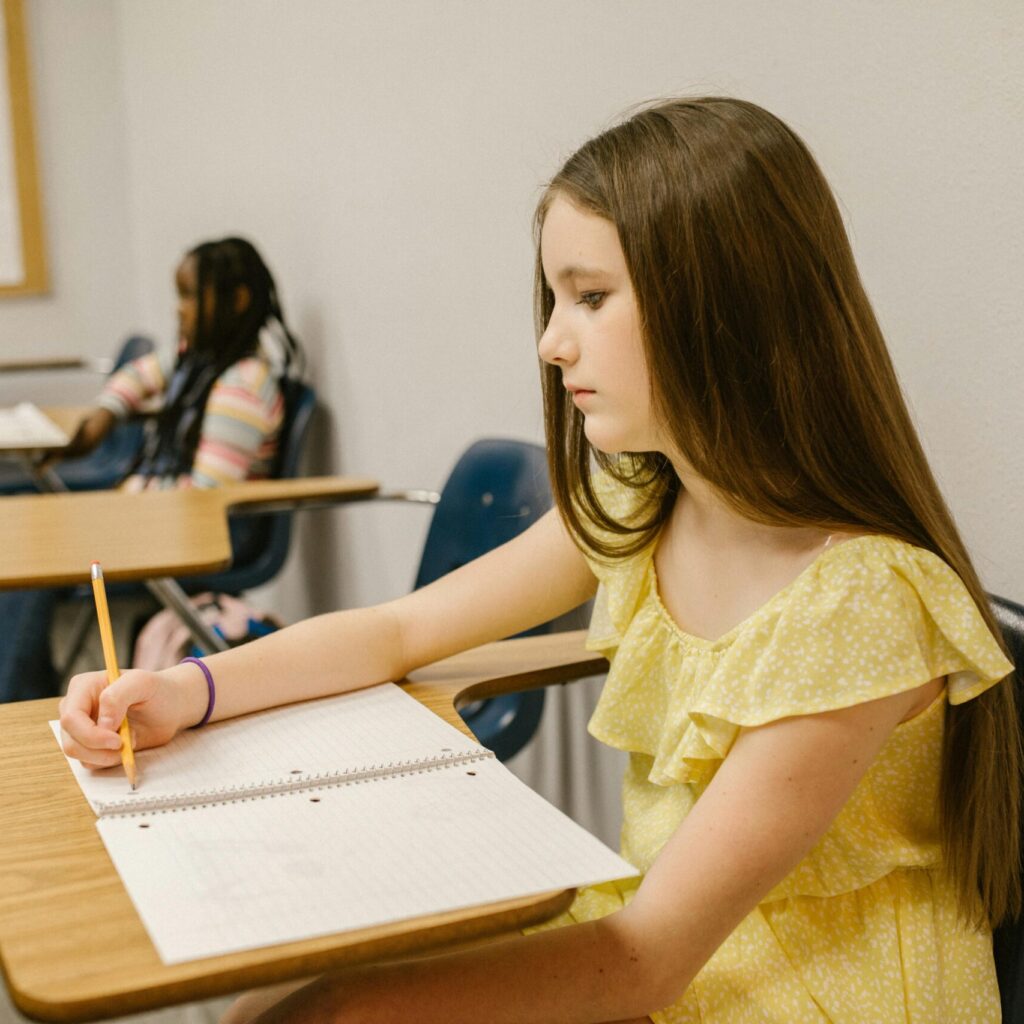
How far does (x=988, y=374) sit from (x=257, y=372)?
5.97 ft

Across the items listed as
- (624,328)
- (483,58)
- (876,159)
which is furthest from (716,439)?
(483,58)

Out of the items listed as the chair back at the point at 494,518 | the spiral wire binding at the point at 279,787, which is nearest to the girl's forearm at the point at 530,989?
the spiral wire binding at the point at 279,787

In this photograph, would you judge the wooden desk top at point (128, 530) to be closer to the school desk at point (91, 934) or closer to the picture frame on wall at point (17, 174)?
the school desk at point (91, 934)

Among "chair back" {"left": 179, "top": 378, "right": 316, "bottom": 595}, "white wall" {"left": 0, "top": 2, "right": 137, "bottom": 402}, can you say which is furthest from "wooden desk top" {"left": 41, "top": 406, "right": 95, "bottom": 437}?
"white wall" {"left": 0, "top": 2, "right": 137, "bottom": 402}

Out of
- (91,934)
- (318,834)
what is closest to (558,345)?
(318,834)

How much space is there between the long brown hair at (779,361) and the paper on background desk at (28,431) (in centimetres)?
207

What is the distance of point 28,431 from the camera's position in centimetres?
294

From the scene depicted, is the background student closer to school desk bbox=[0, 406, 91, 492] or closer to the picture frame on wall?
school desk bbox=[0, 406, 91, 492]

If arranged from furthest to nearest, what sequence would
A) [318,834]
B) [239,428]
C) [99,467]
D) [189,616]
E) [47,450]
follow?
[99,467] < [47,450] < [239,428] < [189,616] < [318,834]

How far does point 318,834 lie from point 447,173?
1.63 m

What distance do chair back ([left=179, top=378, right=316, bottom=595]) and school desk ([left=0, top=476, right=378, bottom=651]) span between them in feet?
1.35

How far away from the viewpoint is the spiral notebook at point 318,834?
0.68 metres

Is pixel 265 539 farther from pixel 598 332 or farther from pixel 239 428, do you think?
pixel 598 332

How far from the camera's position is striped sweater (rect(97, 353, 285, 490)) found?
2.60 meters
